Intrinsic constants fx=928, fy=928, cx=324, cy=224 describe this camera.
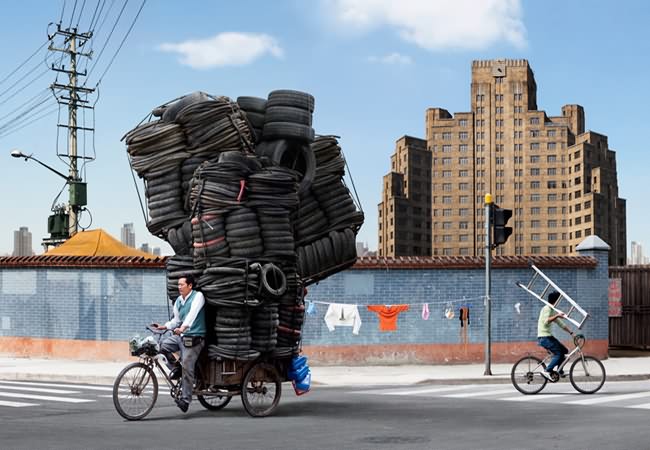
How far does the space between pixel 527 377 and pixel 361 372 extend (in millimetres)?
5960

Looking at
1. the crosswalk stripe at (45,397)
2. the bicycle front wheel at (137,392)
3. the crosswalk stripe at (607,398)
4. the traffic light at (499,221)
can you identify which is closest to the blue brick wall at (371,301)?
the traffic light at (499,221)

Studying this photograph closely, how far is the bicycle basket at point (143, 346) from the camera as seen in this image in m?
11.8

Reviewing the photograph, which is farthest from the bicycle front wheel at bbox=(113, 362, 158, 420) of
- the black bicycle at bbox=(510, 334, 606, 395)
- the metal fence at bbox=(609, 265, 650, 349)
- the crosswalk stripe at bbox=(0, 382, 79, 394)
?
the metal fence at bbox=(609, 265, 650, 349)

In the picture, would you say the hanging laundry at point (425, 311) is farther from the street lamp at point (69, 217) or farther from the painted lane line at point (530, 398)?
the street lamp at point (69, 217)

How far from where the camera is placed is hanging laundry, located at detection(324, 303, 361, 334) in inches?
901

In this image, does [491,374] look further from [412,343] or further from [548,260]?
[548,260]

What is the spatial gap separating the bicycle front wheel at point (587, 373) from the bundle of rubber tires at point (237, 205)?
545cm

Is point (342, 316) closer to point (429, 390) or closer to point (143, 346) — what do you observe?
point (429, 390)

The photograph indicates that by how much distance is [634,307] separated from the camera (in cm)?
2880

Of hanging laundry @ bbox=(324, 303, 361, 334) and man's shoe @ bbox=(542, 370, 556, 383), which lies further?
hanging laundry @ bbox=(324, 303, 361, 334)

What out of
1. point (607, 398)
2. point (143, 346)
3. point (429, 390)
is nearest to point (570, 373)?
point (607, 398)

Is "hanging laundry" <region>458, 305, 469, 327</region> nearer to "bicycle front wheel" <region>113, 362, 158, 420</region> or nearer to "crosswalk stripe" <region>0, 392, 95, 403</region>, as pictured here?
"crosswalk stripe" <region>0, 392, 95, 403</region>

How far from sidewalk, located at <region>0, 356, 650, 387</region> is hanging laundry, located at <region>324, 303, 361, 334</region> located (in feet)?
3.53

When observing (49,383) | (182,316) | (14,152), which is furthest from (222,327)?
(14,152)
